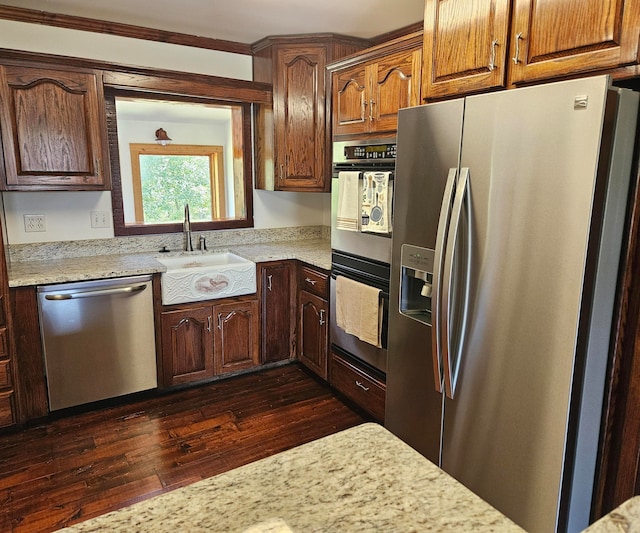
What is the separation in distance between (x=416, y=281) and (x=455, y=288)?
1.22 ft

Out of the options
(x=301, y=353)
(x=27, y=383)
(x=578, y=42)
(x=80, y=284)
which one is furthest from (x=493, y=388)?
(x=27, y=383)

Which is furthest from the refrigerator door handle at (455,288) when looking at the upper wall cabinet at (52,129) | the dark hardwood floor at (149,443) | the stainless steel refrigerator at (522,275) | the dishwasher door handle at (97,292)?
the upper wall cabinet at (52,129)

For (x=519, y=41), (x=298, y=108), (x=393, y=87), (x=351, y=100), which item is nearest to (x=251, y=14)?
(x=298, y=108)

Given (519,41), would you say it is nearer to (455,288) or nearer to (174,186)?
(455,288)

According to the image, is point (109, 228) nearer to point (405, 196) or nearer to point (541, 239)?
point (405, 196)

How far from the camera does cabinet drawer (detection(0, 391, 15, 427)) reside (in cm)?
255

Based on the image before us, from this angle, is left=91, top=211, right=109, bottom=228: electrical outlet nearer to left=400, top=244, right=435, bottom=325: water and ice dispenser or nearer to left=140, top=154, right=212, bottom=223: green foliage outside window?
left=140, top=154, right=212, bottom=223: green foliage outside window

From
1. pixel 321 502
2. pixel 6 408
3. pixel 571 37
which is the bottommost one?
pixel 6 408

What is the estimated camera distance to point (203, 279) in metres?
2.99

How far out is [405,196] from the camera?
2016mm

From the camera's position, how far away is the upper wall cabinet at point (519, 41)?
133 centimetres

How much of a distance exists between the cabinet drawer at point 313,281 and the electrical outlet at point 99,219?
4.52ft

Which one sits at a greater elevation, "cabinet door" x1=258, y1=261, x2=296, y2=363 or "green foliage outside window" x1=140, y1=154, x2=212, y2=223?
"green foliage outside window" x1=140, y1=154, x2=212, y2=223

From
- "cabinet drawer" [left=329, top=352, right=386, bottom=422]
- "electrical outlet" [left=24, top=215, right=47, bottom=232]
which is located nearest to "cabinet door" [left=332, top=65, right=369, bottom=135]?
"cabinet drawer" [left=329, top=352, right=386, bottom=422]
